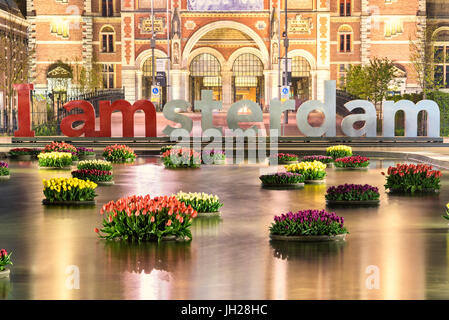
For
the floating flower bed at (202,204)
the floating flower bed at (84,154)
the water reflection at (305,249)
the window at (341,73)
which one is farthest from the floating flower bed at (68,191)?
the window at (341,73)

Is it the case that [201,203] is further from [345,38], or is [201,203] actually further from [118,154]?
[345,38]

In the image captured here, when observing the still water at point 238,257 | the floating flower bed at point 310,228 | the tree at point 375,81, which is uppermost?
the tree at point 375,81

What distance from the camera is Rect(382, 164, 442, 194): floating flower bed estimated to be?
18266 mm

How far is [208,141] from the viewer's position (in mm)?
36000


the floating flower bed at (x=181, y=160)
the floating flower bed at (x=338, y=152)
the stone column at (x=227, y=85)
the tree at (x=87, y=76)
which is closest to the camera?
the floating flower bed at (x=181, y=160)

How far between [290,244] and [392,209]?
14.4 ft

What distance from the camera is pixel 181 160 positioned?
25.1 m

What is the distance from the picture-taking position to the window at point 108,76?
67.5 meters

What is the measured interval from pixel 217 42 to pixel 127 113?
31.3 m

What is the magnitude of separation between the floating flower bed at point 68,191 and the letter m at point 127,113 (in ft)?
64.3

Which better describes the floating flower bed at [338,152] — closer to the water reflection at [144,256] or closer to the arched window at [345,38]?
the water reflection at [144,256]

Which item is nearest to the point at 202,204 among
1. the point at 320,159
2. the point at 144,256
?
the point at 144,256
